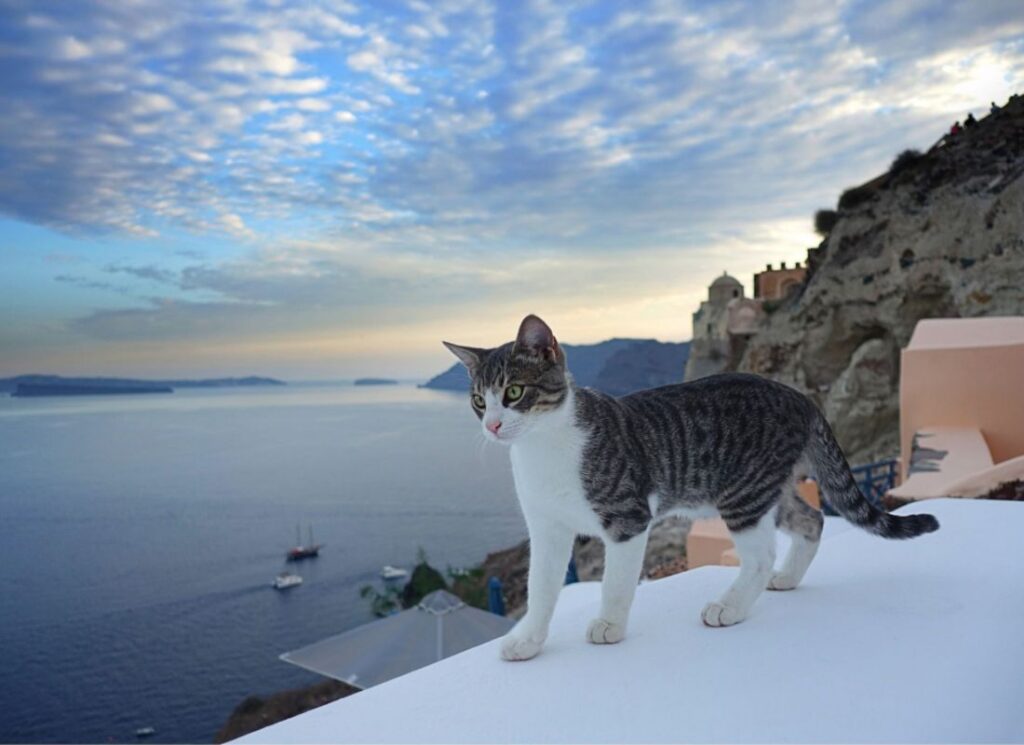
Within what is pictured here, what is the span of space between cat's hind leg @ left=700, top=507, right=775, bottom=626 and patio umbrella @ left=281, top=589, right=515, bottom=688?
503 centimetres

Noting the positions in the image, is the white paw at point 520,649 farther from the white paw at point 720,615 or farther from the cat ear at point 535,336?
the cat ear at point 535,336

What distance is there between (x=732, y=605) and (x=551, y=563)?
45 centimetres

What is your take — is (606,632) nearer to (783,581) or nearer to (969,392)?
(783,581)

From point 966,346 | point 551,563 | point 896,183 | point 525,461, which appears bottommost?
point 551,563

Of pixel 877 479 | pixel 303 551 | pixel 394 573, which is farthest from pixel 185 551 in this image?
pixel 877 479

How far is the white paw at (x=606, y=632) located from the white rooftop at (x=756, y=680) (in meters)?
0.02

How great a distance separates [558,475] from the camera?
1.56 metres

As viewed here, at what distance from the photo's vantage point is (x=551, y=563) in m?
1.65

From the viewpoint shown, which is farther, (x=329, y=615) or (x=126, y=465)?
(x=126, y=465)

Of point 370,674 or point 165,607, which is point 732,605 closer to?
point 370,674

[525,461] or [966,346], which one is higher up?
[966,346]

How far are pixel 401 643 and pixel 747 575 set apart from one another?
5.61m

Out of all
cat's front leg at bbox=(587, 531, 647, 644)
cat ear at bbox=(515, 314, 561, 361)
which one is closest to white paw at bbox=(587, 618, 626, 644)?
cat's front leg at bbox=(587, 531, 647, 644)

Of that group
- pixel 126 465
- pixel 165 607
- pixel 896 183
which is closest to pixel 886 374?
pixel 896 183
